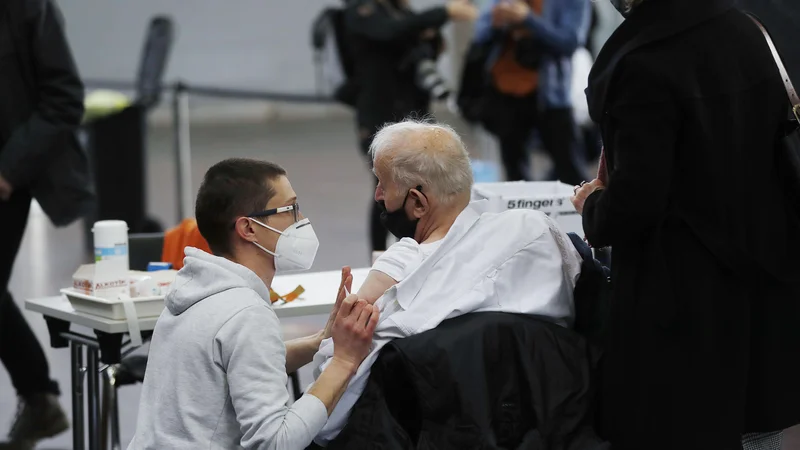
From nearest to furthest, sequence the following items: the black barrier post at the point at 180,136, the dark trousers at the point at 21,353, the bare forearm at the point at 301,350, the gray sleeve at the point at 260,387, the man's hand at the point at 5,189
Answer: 1. the gray sleeve at the point at 260,387
2. the bare forearm at the point at 301,350
3. the man's hand at the point at 5,189
4. the dark trousers at the point at 21,353
5. the black barrier post at the point at 180,136

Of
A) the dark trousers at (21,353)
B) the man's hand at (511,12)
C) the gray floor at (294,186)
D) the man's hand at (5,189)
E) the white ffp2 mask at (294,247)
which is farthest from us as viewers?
the man's hand at (511,12)

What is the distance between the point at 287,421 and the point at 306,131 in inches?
548

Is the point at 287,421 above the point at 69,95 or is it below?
below

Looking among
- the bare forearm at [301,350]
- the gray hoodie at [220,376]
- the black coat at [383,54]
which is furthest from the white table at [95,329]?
the black coat at [383,54]

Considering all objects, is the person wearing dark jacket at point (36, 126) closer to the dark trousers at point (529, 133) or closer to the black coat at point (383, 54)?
the black coat at point (383, 54)

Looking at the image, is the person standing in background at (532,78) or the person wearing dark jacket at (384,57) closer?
the person wearing dark jacket at (384,57)

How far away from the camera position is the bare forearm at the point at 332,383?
83.7 inches

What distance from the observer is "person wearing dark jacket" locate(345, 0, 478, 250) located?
589 centimetres

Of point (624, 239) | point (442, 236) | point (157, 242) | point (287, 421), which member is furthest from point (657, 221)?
point (157, 242)

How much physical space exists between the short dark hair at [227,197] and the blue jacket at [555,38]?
13.3ft

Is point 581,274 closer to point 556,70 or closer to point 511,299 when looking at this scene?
point 511,299

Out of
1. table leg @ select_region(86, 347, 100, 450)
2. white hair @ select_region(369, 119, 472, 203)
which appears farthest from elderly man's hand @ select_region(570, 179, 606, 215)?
table leg @ select_region(86, 347, 100, 450)

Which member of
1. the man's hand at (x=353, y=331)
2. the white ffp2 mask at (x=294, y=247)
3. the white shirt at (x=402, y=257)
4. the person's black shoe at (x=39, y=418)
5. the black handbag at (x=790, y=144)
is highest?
the black handbag at (x=790, y=144)

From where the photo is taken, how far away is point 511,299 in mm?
2256
